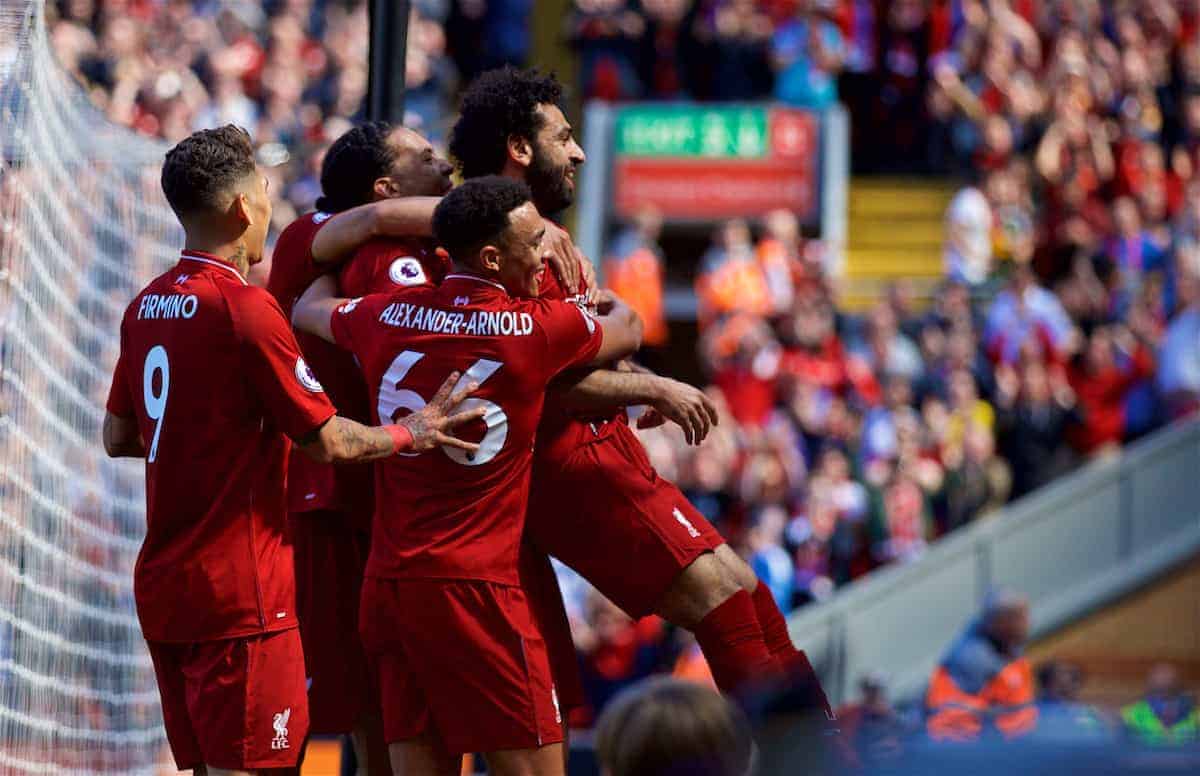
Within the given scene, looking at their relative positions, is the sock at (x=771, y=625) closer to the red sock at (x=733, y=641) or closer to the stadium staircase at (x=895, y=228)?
the red sock at (x=733, y=641)

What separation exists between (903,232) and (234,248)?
47.1 ft

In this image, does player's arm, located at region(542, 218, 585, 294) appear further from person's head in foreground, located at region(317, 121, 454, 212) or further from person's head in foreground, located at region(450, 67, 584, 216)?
Answer: person's head in foreground, located at region(317, 121, 454, 212)

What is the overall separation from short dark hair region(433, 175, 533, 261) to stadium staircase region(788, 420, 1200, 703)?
7994mm

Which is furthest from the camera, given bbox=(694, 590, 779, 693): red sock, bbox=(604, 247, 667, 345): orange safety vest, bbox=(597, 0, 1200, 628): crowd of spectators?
bbox=(604, 247, 667, 345): orange safety vest

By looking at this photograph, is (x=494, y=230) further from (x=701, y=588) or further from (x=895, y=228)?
(x=895, y=228)

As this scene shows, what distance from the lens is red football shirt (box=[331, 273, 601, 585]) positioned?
4980 mm

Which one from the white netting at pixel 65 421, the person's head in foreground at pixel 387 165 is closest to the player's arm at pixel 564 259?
the person's head in foreground at pixel 387 165

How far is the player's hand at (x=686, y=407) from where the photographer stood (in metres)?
5.29

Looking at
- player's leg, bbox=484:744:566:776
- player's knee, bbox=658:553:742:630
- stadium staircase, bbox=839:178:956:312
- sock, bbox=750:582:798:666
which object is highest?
stadium staircase, bbox=839:178:956:312

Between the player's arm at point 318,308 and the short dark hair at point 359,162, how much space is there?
0.94 feet

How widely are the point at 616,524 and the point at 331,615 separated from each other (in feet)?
2.90

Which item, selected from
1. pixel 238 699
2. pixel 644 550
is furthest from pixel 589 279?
pixel 238 699

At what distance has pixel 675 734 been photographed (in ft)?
A: 8.95

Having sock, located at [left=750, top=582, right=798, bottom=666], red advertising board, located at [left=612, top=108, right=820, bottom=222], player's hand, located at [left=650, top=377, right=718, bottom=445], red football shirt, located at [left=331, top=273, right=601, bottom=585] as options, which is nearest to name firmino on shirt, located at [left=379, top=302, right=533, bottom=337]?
red football shirt, located at [left=331, top=273, right=601, bottom=585]
